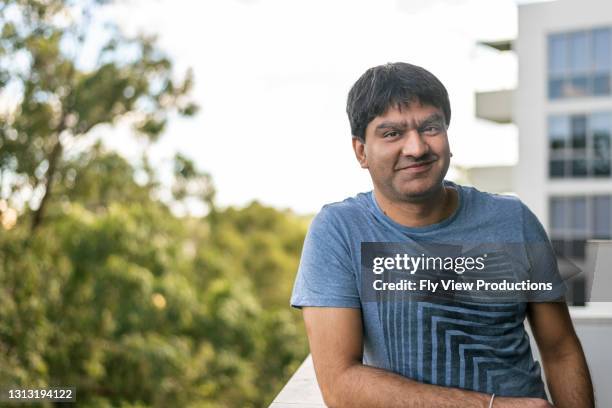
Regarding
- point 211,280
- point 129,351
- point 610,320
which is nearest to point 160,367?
point 129,351

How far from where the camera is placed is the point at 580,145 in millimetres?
11258

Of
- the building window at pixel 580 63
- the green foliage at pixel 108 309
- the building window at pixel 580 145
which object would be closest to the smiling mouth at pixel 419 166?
the green foliage at pixel 108 309

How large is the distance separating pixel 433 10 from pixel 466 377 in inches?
411

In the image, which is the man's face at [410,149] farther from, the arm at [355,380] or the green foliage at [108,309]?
the green foliage at [108,309]

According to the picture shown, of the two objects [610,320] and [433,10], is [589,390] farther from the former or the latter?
[433,10]

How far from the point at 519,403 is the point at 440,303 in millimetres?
138

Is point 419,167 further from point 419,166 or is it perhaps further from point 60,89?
point 60,89

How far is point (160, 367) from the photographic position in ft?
22.5

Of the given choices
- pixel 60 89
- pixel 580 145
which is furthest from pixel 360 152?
pixel 580 145

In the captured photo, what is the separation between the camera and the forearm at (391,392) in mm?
877

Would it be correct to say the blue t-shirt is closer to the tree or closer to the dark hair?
the dark hair

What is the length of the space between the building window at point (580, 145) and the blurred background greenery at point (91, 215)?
5.66 metres

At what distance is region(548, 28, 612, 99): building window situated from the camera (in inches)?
435

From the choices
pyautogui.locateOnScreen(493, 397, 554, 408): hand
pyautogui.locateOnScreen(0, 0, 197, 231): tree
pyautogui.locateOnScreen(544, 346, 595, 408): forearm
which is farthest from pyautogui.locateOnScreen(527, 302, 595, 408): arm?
pyautogui.locateOnScreen(0, 0, 197, 231): tree
